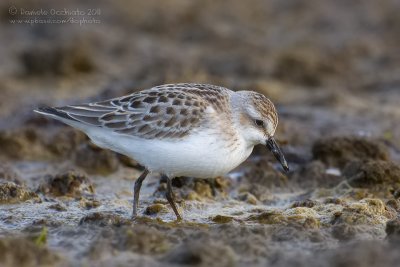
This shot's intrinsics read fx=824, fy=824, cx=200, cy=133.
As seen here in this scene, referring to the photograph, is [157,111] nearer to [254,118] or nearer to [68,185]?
[254,118]

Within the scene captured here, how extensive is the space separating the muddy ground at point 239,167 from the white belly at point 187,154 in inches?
20.8

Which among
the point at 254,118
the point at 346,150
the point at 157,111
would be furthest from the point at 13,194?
the point at 346,150

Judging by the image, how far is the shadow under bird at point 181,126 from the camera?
7855 mm

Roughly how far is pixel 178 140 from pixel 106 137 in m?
0.83

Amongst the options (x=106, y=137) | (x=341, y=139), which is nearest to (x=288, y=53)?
(x=341, y=139)

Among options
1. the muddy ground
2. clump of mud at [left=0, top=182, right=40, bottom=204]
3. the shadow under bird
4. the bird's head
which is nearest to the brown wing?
the shadow under bird

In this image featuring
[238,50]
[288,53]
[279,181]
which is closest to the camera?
[279,181]

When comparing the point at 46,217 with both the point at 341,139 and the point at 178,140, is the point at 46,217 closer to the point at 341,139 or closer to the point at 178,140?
the point at 178,140

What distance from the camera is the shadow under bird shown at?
7.86m

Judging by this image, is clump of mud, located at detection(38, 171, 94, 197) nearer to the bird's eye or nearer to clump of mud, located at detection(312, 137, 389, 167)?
the bird's eye

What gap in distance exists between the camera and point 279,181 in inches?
393

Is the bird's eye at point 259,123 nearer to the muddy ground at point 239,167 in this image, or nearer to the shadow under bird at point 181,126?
the shadow under bird at point 181,126

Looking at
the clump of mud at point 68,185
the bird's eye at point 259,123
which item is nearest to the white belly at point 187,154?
the bird's eye at point 259,123

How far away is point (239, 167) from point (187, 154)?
2.85m
